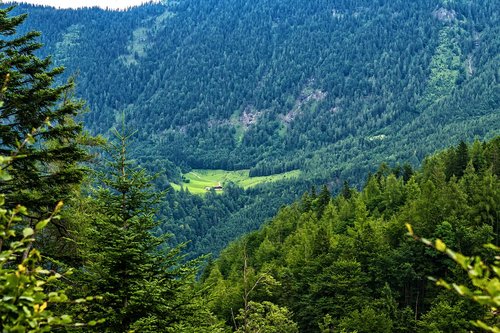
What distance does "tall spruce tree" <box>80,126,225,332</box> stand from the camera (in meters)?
19.9

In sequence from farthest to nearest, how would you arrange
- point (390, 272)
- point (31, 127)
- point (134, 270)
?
point (390, 272) < point (31, 127) < point (134, 270)

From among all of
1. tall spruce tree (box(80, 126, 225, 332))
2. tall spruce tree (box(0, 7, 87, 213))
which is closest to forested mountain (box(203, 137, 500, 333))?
tall spruce tree (box(80, 126, 225, 332))

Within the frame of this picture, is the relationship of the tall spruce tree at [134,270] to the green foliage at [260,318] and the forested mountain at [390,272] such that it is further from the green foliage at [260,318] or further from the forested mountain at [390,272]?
the forested mountain at [390,272]

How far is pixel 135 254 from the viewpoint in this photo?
20344 mm

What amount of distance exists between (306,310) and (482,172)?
43.5 metres

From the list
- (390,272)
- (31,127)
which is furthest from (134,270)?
(390,272)

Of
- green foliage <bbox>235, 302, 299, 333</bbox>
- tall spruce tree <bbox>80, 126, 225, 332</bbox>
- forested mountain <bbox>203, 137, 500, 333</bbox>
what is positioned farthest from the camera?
forested mountain <bbox>203, 137, 500, 333</bbox>

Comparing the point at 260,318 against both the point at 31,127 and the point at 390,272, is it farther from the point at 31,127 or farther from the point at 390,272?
the point at 390,272

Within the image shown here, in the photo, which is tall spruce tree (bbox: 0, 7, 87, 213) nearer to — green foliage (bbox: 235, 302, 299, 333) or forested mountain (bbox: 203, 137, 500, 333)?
green foliage (bbox: 235, 302, 299, 333)

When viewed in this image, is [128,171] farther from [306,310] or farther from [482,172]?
[482,172]

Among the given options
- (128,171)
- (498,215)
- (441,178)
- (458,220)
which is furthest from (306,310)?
(128,171)

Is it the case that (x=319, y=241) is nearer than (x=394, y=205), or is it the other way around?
(x=319, y=241)

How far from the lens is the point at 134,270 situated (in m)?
20.7

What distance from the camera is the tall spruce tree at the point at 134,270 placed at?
19.9 m
